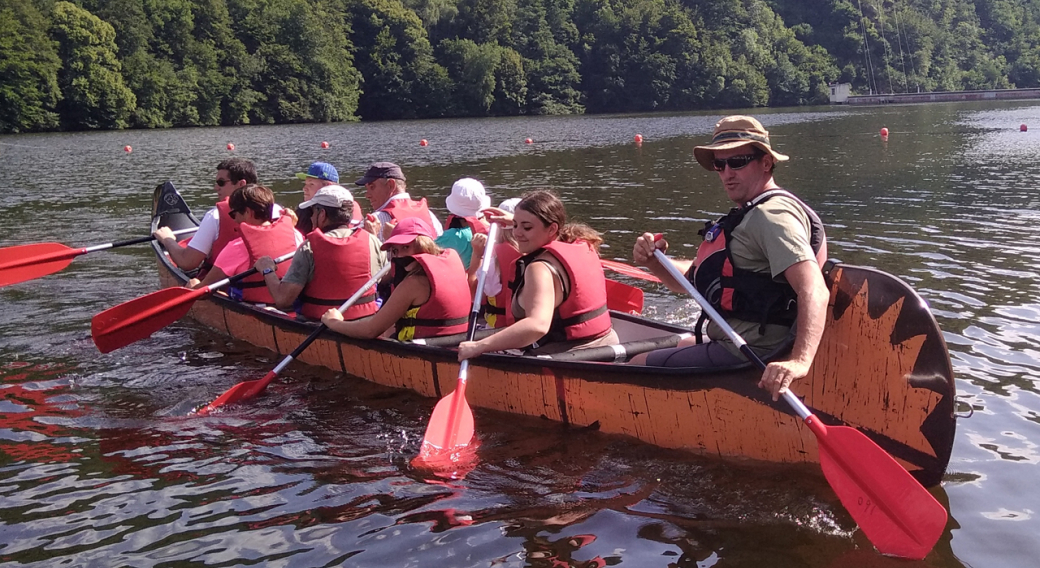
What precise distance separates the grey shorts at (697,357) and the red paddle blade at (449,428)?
1.25 m

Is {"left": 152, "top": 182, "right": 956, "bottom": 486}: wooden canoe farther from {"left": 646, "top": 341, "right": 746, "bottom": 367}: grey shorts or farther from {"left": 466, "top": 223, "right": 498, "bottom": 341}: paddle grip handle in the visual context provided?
{"left": 466, "top": 223, "right": 498, "bottom": 341}: paddle grip handle

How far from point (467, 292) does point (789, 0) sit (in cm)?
12009

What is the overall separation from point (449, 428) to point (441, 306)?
1313 mm

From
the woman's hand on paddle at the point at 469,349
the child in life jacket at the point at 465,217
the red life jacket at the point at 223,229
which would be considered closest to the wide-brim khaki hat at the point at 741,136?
the woman's hand on paddle at the point at 469,349

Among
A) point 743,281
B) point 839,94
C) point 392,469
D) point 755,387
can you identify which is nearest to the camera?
point 743,281

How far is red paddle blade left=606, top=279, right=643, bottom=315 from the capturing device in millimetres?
8500

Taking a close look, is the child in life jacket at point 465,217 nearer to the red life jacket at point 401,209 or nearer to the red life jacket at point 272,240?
the red life jacket at point 401,209

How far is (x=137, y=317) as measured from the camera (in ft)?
27.0

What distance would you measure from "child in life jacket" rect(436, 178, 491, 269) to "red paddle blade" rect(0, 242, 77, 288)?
4.49 metres

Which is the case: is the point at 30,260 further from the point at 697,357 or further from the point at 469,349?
the point at 697,357

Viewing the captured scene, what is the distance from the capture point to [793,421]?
5.12 m

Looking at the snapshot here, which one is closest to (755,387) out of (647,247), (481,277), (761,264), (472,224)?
(761,264)

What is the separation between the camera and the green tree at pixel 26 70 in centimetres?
5047

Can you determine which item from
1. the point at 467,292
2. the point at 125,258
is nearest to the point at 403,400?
the point at 467,292
